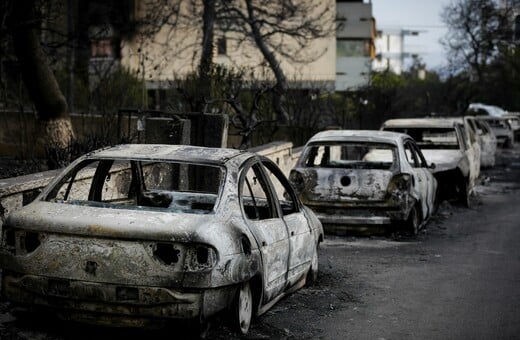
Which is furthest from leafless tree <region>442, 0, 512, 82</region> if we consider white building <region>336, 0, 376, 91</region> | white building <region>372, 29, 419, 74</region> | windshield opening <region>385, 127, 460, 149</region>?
white building <region>372, 29, 419, 74</region>

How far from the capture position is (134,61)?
56750 mm

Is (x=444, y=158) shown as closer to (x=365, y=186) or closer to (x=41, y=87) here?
(x=365, y=186)

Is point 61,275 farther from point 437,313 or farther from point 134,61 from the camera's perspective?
point 134,61

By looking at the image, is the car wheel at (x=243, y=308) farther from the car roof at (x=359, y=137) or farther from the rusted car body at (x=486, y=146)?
the rusted car body at (x=486, y=146)

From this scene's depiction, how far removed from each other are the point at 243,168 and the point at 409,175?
6.19 meters

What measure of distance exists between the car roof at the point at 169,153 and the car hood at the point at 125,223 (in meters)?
Result: 0.77

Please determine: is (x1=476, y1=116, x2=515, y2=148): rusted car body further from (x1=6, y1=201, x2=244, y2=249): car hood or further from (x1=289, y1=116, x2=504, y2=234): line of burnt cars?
(x1=6, y1=201, x2=244, y2=249): car hood

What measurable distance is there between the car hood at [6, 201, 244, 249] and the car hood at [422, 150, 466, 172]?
11051mm

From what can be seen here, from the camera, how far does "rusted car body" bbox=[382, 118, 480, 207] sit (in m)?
18.0

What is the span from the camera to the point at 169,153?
26.1 feet

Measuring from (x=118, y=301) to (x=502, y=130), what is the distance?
124 ft

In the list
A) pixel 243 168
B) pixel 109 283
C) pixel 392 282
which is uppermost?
pixel 243 168

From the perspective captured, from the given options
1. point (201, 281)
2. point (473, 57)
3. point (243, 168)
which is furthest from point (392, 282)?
point (473, 57)

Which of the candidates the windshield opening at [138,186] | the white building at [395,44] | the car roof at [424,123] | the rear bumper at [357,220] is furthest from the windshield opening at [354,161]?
the white building at [395,44]
